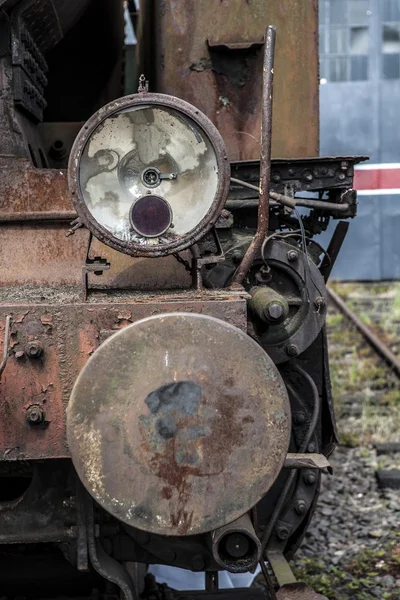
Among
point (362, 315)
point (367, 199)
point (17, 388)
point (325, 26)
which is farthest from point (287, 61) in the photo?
point (325, 26)

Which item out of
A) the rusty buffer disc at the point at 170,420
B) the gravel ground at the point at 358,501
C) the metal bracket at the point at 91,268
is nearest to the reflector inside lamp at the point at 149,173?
the metal bracket at the point at 91,268

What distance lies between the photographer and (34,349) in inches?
98.1

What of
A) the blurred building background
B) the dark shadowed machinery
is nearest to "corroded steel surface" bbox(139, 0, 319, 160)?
the dark shadowed machinery

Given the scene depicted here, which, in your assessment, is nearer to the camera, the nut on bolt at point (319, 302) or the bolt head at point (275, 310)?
the bolt head at point (275, 310)

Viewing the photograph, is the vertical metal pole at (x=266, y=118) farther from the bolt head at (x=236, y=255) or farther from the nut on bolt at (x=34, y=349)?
the nut on bolt at (x=34, y=349)

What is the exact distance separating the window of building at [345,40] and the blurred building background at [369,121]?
0.01m

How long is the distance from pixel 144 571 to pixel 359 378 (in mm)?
3931

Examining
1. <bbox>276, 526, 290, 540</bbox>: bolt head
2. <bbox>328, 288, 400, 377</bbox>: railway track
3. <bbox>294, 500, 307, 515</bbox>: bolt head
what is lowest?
<bbox>328, 288, 400, 377</bbox>: railway track

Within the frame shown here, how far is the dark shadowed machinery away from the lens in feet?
7.84

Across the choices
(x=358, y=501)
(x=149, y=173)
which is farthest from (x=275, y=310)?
(x=358, y=501)

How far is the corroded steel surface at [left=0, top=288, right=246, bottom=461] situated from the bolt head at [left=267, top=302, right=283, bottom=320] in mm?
483

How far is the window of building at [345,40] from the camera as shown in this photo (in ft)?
39.6

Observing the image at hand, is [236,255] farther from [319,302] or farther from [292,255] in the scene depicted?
[319,302]

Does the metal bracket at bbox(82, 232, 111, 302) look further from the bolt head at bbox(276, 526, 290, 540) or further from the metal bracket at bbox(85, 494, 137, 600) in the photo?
the bolt head at bbox(276, 526, 290, 540)
